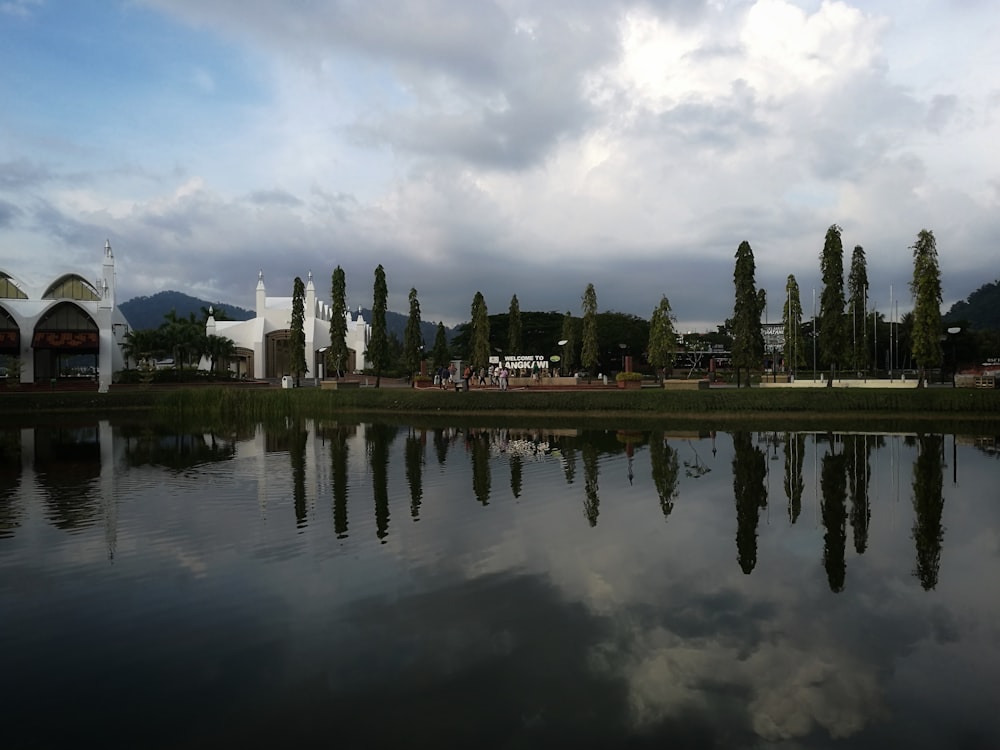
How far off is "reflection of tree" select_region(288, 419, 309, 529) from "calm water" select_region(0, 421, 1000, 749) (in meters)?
0.29

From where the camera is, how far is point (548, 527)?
12594 millimetres

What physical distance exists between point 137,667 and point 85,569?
3.83 meters

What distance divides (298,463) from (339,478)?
333 cm

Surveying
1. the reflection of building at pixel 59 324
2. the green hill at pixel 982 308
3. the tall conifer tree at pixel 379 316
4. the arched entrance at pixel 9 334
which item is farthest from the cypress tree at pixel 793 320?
the green hill at pixel 982 308

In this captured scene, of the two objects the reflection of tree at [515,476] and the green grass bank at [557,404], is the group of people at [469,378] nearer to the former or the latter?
the green grass bank at [557,404]

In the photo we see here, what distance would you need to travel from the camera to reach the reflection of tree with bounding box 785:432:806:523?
1398 centimetres

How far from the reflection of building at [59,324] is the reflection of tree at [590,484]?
163ft

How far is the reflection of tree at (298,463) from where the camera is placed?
13.9 meters

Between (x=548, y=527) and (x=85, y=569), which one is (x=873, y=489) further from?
(x=85, y=569)

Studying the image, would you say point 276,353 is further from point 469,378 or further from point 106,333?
point 469,378

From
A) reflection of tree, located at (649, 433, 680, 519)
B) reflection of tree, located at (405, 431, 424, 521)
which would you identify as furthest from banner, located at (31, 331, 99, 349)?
reflection of tree, located at (649, 433, 680, 519)

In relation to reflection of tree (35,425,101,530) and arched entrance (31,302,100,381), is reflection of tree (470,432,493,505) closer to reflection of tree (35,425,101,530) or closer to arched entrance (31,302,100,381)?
reflection of tree (35,425,101,530)

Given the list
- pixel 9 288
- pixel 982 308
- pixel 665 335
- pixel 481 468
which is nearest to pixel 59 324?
pixel 9 288

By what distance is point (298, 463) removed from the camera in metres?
20.6
